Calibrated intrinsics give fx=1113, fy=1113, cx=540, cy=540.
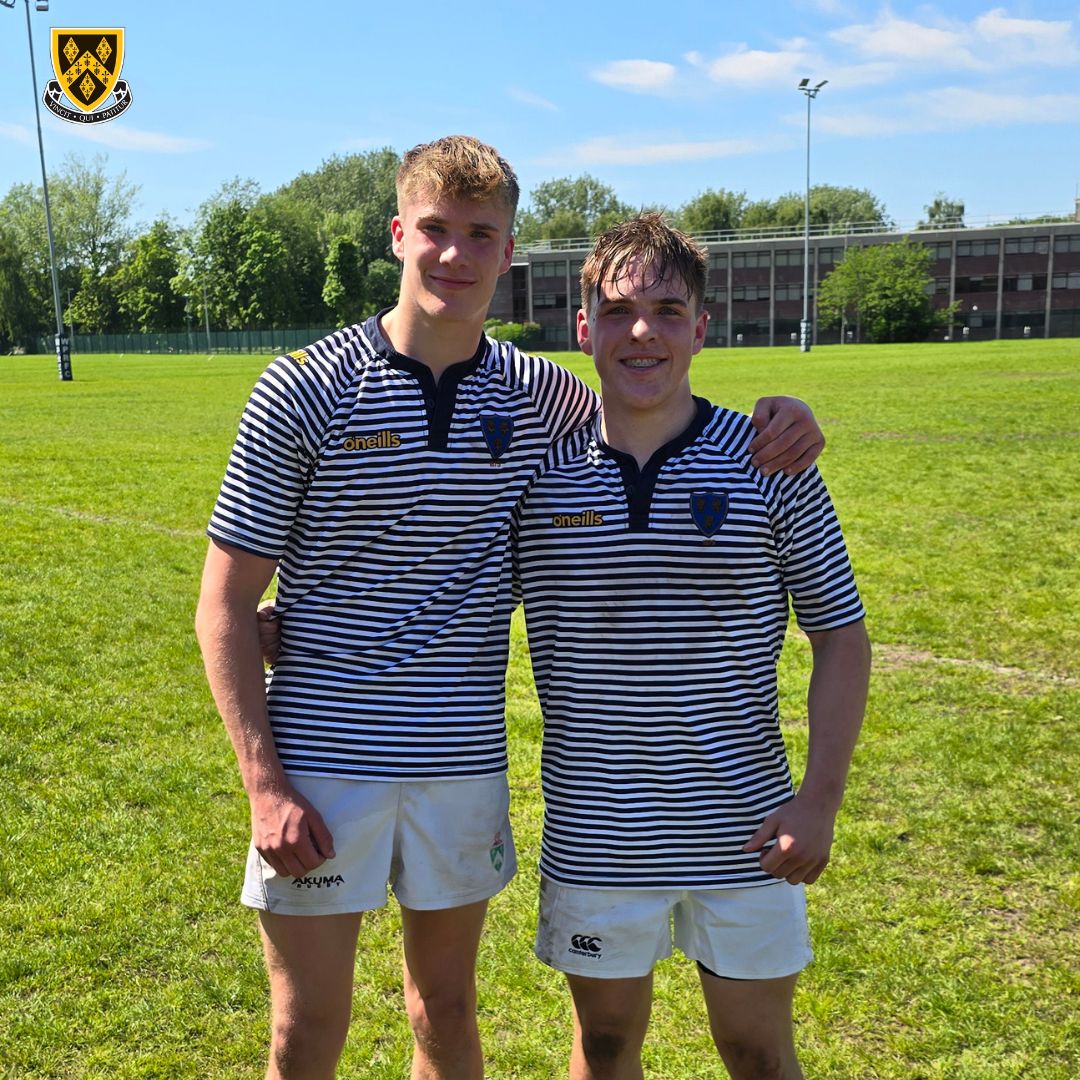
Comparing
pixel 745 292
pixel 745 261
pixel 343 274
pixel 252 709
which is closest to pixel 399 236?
pixel 252 709

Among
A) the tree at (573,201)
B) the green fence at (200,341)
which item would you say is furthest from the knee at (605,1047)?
the tree at (573,201)

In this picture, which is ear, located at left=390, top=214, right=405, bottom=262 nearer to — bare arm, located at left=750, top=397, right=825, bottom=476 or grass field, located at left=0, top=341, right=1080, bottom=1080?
bare arm, located at left=750, top=397, right=825, bottom=476

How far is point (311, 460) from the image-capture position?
97.7 inches

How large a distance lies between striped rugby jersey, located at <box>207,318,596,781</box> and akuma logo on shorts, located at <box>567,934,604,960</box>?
0.45m

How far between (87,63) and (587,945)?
48.9m

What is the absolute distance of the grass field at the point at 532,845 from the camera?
3662mm

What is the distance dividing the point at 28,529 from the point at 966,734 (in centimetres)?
961

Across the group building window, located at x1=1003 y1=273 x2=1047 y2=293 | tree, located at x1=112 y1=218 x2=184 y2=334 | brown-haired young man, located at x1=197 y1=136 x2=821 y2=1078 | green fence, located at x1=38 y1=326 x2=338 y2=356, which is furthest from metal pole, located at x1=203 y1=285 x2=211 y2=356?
brown-haired young man, located at x1=197 y1=136 x2=821 y2=1078

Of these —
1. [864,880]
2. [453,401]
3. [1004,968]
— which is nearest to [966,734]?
[864,880]

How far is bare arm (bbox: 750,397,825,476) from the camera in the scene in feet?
8.14

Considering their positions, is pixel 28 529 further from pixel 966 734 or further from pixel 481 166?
pixel 481 166

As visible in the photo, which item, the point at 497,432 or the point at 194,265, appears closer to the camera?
the point at 497,432

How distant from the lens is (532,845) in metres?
5.19

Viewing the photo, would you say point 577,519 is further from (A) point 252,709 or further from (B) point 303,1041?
(B) point 303,1041
